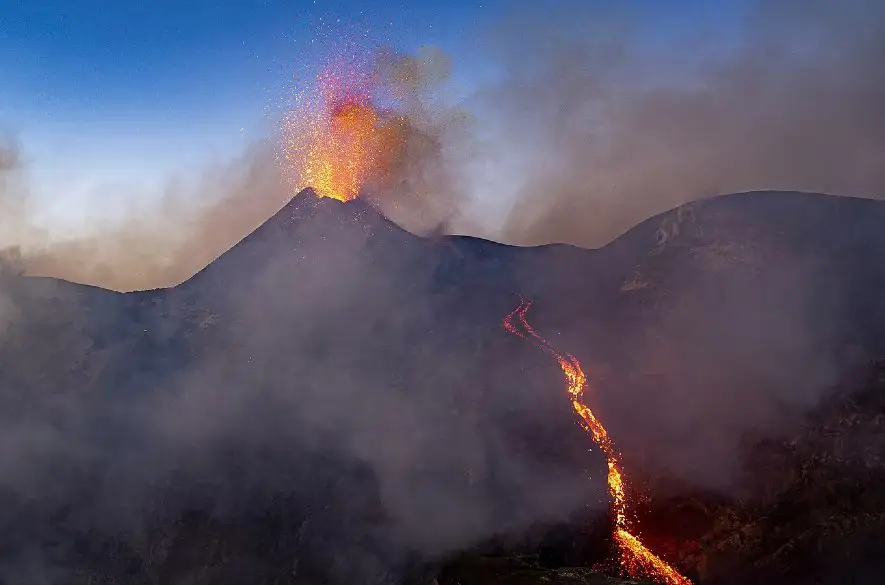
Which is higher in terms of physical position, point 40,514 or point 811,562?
point 40,514

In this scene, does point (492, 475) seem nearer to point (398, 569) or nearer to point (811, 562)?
point (398, 569)

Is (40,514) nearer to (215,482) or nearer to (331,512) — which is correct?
(215,482)

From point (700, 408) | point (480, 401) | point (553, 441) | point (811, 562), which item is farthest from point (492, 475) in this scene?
point (811, 562)

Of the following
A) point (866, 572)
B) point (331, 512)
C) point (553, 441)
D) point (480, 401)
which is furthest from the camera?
Answer: point (480, 401)

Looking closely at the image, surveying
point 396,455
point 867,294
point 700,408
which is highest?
point 867,294

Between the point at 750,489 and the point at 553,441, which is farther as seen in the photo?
the point at 553,441

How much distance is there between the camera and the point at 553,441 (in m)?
172

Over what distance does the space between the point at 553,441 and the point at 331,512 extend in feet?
198

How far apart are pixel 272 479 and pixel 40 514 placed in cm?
A: 6993

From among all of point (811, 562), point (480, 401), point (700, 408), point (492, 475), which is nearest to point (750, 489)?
point (811, 562)

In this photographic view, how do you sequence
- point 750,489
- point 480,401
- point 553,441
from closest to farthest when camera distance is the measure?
point 750,489
point 553,441
point 480,401

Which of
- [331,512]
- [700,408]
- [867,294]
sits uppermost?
[867,294]

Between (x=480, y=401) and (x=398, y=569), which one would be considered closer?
Answer: (x=398, y=569)

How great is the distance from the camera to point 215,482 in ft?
584
